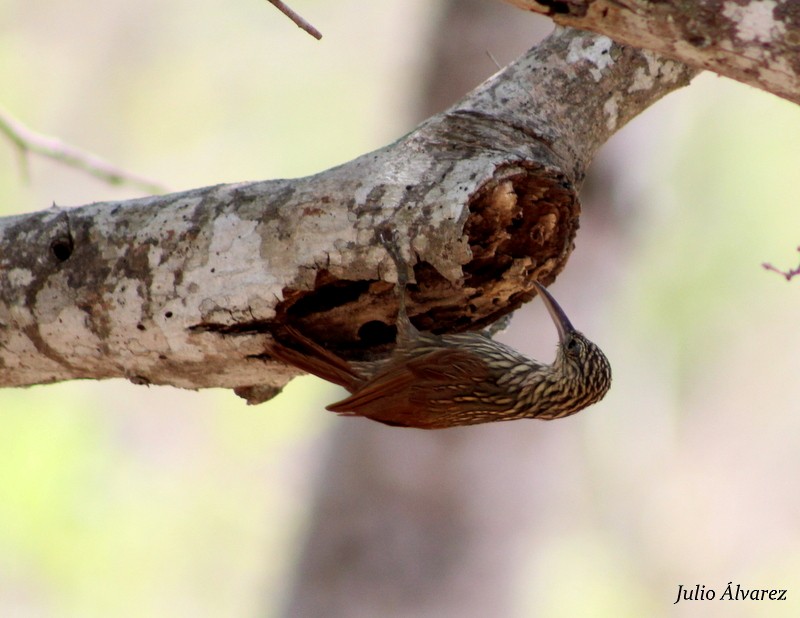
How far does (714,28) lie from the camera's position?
192cm

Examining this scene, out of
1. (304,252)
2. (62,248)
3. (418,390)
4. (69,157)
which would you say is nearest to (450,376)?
(418,390)

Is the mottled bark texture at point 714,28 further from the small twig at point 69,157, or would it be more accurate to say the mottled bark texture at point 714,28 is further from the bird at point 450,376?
the small twig at point 69,157

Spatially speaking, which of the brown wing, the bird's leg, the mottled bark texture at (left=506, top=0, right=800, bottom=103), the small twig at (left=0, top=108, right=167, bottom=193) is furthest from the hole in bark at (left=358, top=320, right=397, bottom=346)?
the small twig at (left=0, top=108, right=167, bottom=193)

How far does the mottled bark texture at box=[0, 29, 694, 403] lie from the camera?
2.53 m

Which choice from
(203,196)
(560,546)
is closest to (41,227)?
(203,196)

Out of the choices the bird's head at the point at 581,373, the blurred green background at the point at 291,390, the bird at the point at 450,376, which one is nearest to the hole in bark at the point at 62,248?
the bird at the point at 450,376

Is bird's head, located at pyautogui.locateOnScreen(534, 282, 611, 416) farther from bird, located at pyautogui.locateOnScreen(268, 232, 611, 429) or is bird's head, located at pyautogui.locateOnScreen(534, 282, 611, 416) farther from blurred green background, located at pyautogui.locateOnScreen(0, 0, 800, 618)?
blurred green background, located at pyautogui.locateOnScreen(0, 0, 800, 618)

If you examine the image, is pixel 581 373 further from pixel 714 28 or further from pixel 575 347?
pixel 714 28

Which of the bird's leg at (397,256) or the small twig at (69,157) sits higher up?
the bird's leg at (397,256)

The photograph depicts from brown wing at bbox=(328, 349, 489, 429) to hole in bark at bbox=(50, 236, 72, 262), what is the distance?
3.17 feet

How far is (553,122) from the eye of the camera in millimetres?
2891

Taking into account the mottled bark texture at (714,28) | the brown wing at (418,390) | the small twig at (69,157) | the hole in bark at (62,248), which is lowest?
the small twig at (69,157)

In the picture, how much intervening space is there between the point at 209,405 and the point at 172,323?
9.69 meters

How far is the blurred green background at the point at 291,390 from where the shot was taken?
32.3ft
